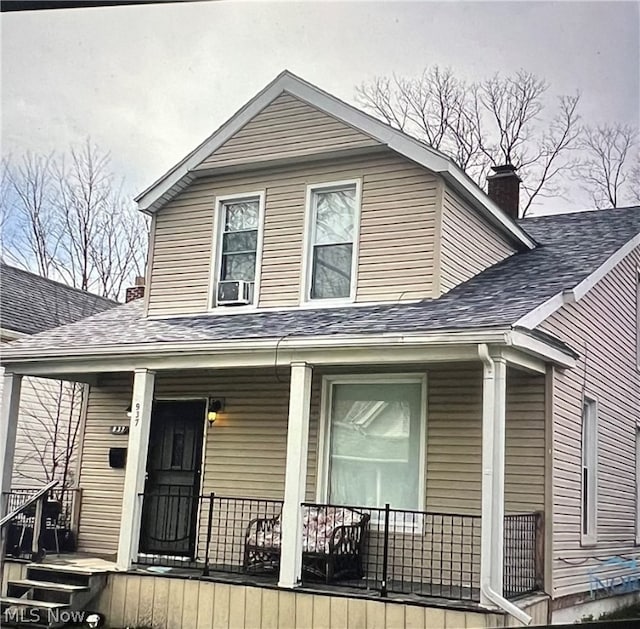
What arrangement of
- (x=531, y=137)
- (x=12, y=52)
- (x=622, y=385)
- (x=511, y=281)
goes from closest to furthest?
(x=12, y=52) < (x=511, y=281) < (x=622, y=385) < (x=531, y=137)

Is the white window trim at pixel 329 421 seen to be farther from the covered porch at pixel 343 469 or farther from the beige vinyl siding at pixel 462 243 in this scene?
the beige vinyl siding at pixel 462 243

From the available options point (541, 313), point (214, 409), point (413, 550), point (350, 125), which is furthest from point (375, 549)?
point (350, 125)

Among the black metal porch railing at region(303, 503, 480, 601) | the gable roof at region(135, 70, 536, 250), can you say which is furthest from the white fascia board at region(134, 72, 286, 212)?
the black metal porch railing at region(303, 503, 480, 601)

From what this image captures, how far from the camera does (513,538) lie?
20.5 ft

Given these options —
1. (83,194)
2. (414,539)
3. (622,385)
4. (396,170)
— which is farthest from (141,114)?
(622,385)

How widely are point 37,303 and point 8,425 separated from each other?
114cm

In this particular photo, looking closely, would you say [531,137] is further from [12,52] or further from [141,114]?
[12,52]

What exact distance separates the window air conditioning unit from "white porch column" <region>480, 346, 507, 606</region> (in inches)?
107

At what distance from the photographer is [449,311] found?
21.4ft

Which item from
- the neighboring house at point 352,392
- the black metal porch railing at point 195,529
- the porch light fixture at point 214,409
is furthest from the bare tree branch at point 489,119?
the black metal porch railing at point 195,529

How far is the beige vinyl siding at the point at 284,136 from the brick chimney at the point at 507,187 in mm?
2187

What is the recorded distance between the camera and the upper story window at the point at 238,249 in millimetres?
7949

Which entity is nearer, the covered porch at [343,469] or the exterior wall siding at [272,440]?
the covered porch at [343,469]

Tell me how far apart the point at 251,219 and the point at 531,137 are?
272 centimetres
